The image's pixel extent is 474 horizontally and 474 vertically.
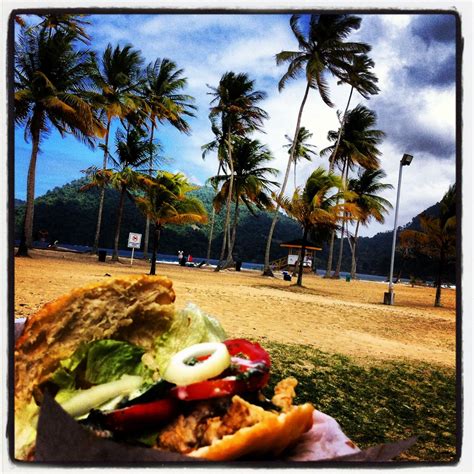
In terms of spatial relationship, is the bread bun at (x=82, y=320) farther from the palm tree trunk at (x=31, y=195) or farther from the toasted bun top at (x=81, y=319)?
the palm tree trunk at (x=31, y=195)

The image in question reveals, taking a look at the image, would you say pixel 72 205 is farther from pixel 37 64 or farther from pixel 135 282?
pixel 135 282

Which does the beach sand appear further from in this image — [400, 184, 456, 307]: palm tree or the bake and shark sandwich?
the bake and shark sandwich

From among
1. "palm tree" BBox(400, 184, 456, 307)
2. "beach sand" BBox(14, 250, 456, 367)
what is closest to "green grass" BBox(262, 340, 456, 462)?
"beach sand" BBox(14, 250, 456, 367)

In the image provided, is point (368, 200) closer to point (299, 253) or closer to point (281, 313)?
point (281, 313)

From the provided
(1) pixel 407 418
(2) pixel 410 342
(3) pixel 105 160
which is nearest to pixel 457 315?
(1) pixel 407 418

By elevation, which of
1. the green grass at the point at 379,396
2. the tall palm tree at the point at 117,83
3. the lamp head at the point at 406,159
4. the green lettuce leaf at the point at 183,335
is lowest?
the green grass at the point at 379,396

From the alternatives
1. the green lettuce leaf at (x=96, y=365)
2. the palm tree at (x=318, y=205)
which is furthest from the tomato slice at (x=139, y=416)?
the palm tree at (x=318, y=205)

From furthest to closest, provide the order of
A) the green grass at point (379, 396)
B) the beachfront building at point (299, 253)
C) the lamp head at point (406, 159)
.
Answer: the beachfront building at point (299, 253) → the lamp head at point (406, 159) → the green grass at point (379, 396)
